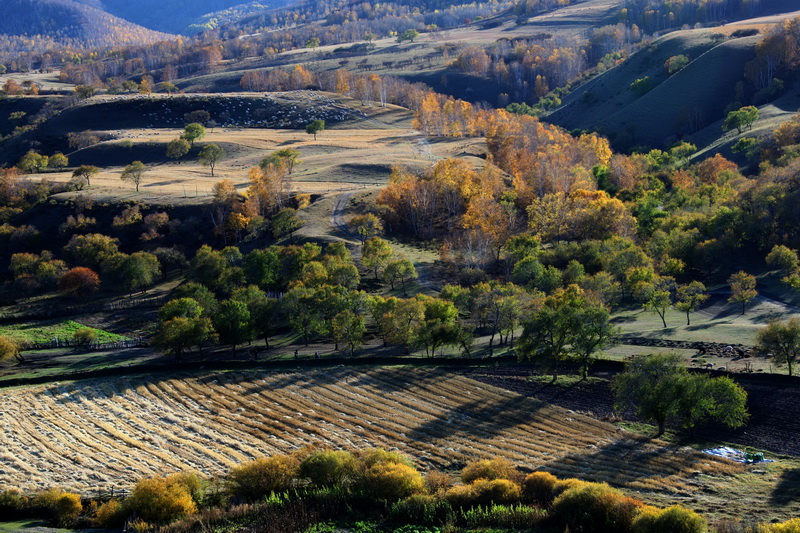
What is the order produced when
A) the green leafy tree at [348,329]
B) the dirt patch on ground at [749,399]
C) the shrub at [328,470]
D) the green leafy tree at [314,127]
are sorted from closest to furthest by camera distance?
1. the shrub at [328,470]
2. the dirt patch on ground at [749,399]
3. the green leafy tree at [348,329]
4. the green leafy tree at [314,127]

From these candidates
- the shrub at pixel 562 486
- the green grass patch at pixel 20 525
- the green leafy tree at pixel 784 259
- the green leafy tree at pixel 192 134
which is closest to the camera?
the shrub at pixel 562 486

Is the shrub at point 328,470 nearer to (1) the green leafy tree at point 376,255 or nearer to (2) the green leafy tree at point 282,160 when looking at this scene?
(1) the green leafy tree at point 376,255

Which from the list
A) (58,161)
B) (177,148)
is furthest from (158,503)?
(58,161)

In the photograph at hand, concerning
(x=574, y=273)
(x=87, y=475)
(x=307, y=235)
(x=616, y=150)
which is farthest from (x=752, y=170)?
(x=87, y=475)

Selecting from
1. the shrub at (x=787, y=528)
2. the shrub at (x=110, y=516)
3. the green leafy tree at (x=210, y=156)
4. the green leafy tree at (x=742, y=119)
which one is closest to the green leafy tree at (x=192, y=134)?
the green leafy tree at (x=210, y=156)

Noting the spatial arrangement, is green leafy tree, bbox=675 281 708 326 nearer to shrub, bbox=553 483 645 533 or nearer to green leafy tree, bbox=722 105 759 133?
shrub, bbox=553 483 645 533

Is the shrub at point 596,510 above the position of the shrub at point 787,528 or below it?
below
